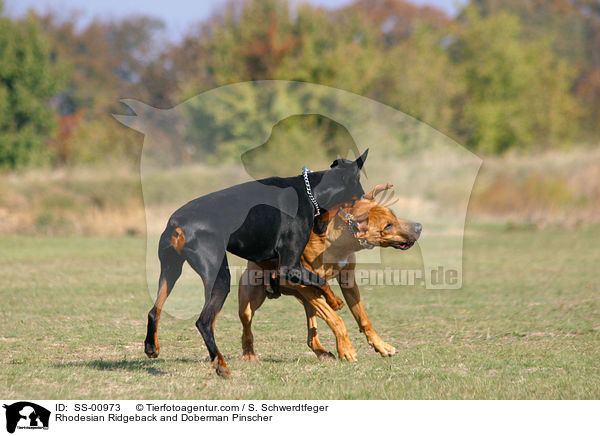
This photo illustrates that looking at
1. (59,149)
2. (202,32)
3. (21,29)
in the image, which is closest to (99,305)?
(21,29)

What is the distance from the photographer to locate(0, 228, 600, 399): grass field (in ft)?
20.8

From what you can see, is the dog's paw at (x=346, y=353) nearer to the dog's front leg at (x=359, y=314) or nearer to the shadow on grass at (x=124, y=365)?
the dog's front leg at (x=359, y=314)

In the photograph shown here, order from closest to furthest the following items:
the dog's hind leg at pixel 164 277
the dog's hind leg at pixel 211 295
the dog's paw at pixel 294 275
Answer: the dog's hind leg at pixel 211 295
the dog's hind leg at pixel 164 277
the dog's paw at pixel 294 275

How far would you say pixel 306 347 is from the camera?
8.49 meters

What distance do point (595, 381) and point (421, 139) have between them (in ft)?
94.8

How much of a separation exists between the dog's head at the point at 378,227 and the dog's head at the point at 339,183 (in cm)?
18

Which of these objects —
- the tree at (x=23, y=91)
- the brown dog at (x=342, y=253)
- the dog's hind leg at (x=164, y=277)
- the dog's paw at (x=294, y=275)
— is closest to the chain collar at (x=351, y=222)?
the brown dog at (x=342, y=253)
